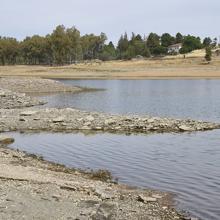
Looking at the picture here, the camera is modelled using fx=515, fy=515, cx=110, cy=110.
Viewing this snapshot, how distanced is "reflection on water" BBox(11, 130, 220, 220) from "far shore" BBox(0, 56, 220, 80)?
8819 cm

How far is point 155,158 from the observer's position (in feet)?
76.4

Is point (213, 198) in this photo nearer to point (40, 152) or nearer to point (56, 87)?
point (40, 152)

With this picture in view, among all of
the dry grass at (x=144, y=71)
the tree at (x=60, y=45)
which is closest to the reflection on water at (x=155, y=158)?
the dry grass at (x=144, y=71)

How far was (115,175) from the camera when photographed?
1964 centimetres

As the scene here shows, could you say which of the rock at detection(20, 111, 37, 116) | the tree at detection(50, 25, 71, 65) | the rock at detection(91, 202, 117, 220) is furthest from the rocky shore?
the tree at detection(50, 25, 71, 65)

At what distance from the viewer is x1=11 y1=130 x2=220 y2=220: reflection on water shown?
→ 16781 millimetres

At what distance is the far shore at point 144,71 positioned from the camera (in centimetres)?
12238

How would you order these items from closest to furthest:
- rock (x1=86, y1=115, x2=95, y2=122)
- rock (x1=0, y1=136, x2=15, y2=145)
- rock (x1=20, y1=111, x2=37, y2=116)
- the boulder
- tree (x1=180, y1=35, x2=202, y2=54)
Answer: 1. the boulder
2. rock (x1=0, y1=136, x2=15, y2=145)
3. rock (x1=86, y1=115, x2=95, y2=122)
4. rock (x1=20, y1=111, x2=37, y2=116)
5. tree (x1=180, y1=35, x2=202, y2=54)

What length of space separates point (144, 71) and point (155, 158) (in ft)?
360

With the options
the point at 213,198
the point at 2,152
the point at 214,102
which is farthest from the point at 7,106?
the point at 213,198

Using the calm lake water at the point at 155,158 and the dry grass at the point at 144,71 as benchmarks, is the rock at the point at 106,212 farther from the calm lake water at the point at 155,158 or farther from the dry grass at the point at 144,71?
the dry grass at the point at 144,71

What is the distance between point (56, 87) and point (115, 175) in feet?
199

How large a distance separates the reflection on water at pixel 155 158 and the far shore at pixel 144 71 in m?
88.2

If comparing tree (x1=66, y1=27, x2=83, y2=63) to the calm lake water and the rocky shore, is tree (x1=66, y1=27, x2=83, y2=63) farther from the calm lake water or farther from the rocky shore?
the calm lake water
